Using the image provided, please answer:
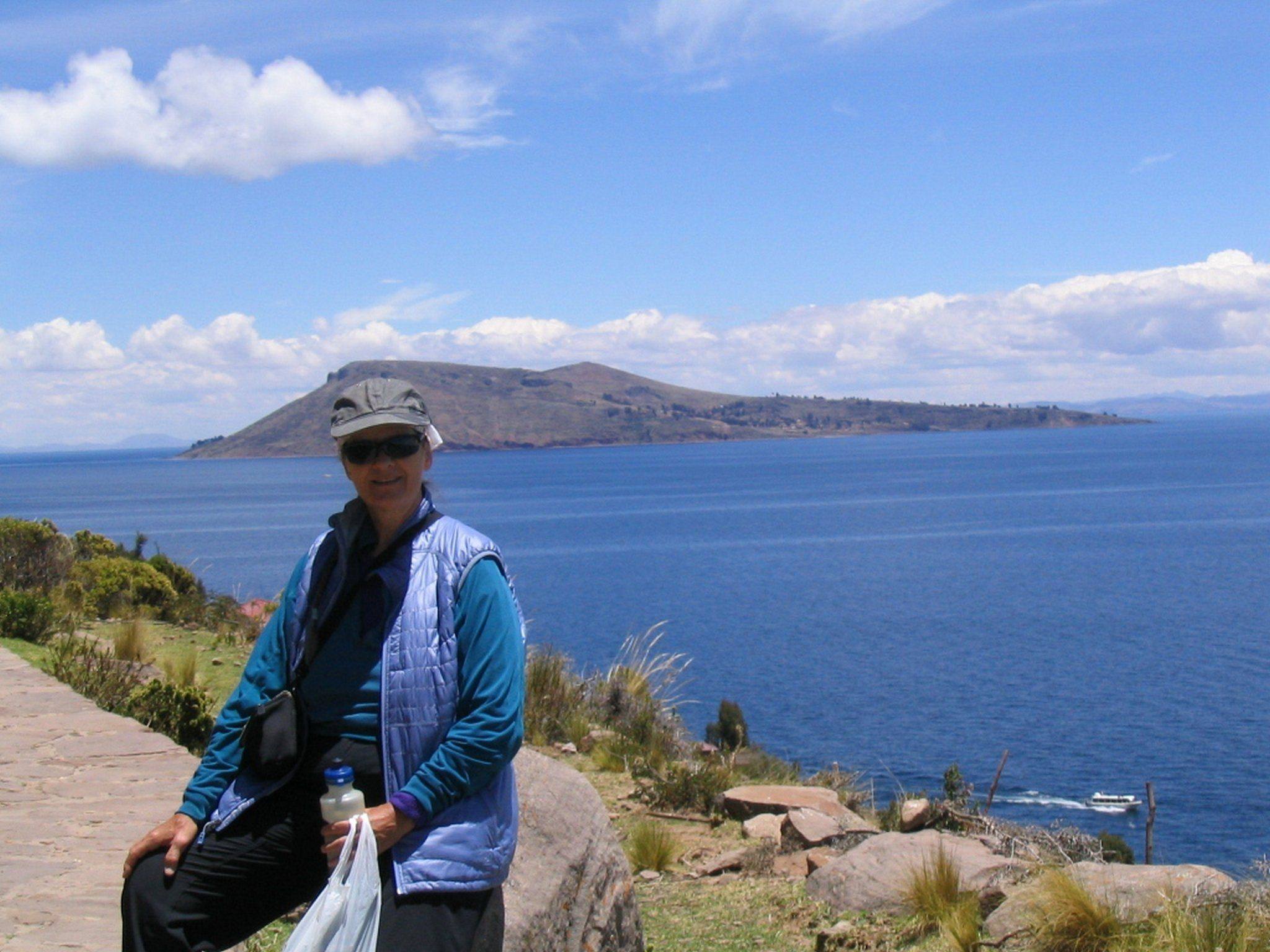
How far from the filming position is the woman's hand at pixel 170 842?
2477mm

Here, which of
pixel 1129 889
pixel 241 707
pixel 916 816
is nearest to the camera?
pixel 241 707

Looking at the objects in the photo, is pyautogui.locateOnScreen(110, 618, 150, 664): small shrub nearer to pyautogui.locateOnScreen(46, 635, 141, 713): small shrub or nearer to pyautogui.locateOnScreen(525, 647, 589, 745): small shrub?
pyautogui.locateOnScreen(46, 635, 141, 713): small shrub

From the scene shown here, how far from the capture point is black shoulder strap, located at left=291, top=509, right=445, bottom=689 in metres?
2.50

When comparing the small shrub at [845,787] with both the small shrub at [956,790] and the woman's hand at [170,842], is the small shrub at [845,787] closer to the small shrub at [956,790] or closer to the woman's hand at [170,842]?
the small shrub at [956,790]

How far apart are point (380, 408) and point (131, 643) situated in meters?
7.89

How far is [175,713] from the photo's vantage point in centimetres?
699

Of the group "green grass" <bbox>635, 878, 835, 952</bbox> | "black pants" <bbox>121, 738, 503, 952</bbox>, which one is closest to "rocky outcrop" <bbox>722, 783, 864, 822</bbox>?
"green grass" <bbox>635, 878, 835, 952</bbox>

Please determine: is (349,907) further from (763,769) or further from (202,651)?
(202,651)

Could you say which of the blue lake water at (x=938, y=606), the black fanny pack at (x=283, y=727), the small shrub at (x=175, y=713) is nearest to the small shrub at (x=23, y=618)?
the small shrub at (x=175, y=713)

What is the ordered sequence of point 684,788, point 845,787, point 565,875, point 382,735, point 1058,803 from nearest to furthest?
point 382,735 → point 565,875 → point 684,788 → point 845,787 → point 1058,803

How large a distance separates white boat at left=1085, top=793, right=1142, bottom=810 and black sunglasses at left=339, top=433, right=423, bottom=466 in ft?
57.6

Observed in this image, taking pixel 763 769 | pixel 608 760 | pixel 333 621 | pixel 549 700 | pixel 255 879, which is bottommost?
pixel 763 769

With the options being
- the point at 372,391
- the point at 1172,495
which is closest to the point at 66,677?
the point at 372,391

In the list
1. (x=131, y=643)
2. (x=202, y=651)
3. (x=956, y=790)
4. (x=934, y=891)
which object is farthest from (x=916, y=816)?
(x=202, y=651)
